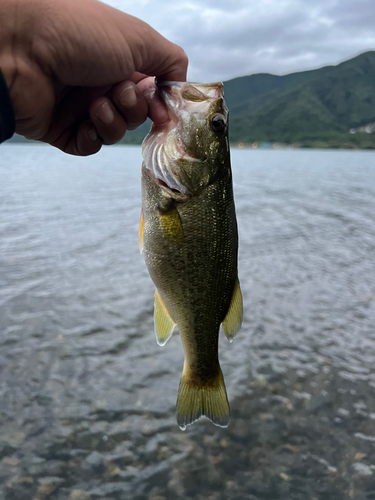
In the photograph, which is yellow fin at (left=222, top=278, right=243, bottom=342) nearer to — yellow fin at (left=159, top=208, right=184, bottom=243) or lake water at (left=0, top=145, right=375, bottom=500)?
yellow fin at (left=159, top=208, right=184, bottom=243)

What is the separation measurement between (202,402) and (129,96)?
2311mm

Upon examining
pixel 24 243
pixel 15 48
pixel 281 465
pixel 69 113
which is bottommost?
pixel 281 465

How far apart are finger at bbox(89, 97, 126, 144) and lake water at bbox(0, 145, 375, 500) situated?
3.18m

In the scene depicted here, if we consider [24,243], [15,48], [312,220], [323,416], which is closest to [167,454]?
[323,416]

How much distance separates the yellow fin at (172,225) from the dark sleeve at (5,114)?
102 cm

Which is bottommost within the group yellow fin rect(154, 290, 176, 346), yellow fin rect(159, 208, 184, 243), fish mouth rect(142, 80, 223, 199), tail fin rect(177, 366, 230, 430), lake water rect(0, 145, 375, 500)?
lake water rect(0, 145, 375, 500)

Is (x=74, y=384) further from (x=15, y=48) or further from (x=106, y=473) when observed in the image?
(x=15, y=48)

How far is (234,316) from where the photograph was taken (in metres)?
2.73

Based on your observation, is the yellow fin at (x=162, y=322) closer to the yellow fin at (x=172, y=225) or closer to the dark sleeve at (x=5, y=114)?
the yellow fin at (x=172, y=225)

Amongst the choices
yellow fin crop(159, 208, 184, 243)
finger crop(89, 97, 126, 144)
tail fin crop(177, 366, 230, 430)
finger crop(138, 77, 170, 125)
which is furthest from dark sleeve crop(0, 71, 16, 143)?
tail fin crop(177, 366, 230, 430)

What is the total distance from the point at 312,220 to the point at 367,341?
Answer: 9.48 meters

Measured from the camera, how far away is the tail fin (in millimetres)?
2799

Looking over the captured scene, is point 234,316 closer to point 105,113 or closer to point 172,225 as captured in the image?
point 172,225

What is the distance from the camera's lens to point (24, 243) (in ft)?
34.3
